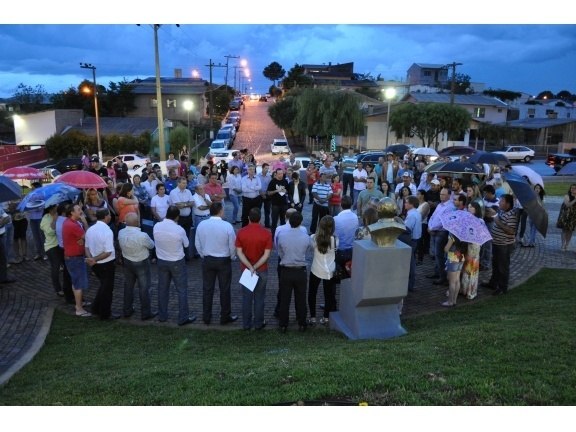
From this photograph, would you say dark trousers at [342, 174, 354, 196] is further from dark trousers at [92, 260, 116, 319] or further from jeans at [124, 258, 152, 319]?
dark trousers at [92, 260, 116, 319]

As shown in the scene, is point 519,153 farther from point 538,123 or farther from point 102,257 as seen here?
point 102,257

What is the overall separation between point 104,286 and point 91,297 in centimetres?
135

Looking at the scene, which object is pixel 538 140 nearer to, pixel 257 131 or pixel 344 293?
pixel 257 131

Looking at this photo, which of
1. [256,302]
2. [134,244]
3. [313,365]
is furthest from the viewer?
[134,244]

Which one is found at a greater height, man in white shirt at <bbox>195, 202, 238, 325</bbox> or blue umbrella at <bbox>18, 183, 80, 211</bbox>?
blue umbrella at <bbox>18, 183, 80, 211</bbox>

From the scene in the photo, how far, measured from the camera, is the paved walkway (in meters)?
A: 6.48

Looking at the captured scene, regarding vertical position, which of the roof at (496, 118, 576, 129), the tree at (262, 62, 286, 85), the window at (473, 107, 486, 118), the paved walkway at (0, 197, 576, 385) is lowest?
the paved walkway at (0, 197, 576, 385)

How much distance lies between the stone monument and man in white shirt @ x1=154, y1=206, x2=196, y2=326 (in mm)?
2457

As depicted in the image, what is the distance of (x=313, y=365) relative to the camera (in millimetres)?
4738

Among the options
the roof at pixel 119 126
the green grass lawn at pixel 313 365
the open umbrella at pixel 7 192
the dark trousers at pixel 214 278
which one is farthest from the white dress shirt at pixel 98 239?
the roof at pixel 119 126

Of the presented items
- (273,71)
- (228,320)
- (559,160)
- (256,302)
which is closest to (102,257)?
(228,320)

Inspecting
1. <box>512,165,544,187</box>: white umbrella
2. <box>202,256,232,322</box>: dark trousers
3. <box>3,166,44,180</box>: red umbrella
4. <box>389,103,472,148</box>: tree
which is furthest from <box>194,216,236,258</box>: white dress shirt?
<box>389,103,472,148</box>: tree

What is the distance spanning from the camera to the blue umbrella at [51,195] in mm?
8117

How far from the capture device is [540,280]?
29.3 feet
